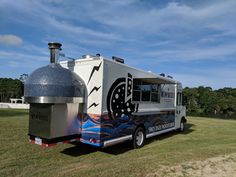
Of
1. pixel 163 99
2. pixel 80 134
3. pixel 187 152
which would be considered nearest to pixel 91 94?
pixel 80 134

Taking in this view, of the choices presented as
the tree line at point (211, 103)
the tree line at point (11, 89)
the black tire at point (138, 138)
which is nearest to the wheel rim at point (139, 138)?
the black tire at point (138, 138)

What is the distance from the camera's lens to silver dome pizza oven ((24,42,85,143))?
5.61 meters

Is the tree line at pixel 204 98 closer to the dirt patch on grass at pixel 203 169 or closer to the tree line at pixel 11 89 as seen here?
the tree line at pixel 11 89

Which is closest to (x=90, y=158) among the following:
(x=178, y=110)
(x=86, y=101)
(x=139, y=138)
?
(x=86, y=101)

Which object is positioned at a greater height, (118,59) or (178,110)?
(118,59)

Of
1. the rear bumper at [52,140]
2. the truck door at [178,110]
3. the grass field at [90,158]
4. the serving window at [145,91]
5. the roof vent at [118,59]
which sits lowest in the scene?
the grass field at [90,158]

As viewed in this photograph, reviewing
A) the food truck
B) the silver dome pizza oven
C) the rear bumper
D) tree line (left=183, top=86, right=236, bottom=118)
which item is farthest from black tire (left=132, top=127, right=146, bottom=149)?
tree line (left=183, top=86, right=236, bottom=118)

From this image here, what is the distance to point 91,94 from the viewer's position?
6.38 m

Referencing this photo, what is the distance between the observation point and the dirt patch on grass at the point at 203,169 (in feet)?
16.4

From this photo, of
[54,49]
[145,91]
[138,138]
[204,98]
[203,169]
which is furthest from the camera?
[204,98]

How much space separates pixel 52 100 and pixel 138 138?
3.72 metres

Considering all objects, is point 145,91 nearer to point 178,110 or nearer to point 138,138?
point 138,138

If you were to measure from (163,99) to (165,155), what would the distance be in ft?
11.5

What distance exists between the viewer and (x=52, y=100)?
5570mm
